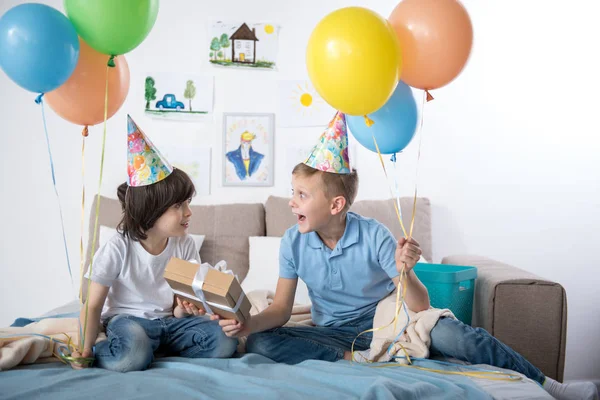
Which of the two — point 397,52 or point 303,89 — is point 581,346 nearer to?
point 303,89

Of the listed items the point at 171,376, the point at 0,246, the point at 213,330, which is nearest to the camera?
the point at 171,376

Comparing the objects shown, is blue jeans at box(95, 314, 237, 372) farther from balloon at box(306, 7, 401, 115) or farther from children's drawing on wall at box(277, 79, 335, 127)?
children's drawing on wall at box(277, 79, 335, 127)

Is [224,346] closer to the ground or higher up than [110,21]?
closer to the ground

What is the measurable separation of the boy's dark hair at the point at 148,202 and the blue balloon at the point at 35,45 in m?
0.47

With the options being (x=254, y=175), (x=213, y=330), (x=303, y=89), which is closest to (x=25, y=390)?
(x=213, y=330)

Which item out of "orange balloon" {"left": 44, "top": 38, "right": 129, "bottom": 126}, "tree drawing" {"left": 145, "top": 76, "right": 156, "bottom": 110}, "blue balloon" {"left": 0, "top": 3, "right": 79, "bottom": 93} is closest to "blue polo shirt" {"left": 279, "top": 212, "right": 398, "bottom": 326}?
"orange balloon" {"left": 44, "top": 38, "right": 129, "bottom": 126}

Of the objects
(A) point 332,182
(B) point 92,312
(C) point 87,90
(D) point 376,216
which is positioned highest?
(C) point 87,90

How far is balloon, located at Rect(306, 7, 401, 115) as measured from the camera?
138cm

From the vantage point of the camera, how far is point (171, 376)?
1419 millimetres

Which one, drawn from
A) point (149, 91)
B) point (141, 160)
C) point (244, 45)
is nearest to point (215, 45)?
point (244, 45)

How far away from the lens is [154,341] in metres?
1.67

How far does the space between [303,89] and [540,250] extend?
154 cm

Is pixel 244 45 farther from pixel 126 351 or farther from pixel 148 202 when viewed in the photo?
pixel 126 351

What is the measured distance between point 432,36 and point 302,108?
60.5 inches
